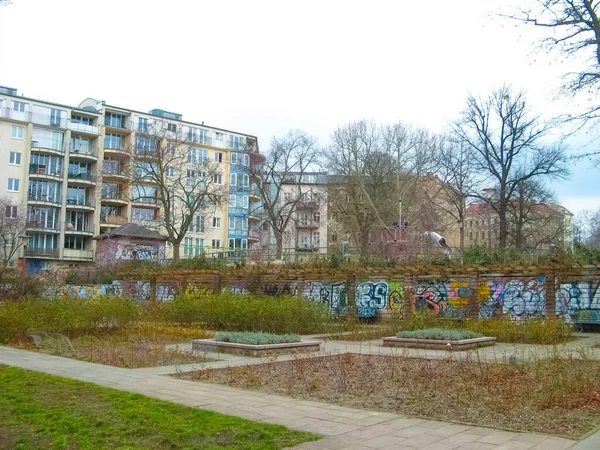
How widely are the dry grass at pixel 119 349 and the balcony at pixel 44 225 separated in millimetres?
47324

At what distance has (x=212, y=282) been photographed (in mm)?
31141

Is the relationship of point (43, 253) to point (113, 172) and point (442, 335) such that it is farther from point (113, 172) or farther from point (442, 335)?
point (442, 335)

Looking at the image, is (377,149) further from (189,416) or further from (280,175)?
(189,416)

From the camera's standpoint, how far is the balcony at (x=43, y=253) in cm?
6234

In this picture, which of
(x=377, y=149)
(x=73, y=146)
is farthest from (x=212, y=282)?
(x=73, y=146)

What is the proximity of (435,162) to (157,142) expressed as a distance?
23.7m

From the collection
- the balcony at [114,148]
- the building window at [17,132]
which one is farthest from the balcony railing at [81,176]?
the building window at [17,132]

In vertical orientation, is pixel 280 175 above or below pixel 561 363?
above

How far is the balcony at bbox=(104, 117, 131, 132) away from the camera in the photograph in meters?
69.1

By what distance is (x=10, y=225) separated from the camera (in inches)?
2128

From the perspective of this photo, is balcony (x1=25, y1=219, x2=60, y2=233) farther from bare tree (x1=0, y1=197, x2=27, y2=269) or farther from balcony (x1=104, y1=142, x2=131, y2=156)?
balcony (x1=104, y1=142, x2=131, y2=156)

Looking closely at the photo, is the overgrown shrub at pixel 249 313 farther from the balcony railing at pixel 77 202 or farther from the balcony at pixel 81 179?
the balcony at pixel 81 179

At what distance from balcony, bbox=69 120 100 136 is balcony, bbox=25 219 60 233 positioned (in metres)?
10.3

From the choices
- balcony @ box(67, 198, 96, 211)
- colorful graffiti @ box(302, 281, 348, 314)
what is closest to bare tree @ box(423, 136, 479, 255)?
colorful graffiti @ box(302, 281, 348, 314)
